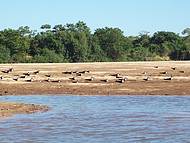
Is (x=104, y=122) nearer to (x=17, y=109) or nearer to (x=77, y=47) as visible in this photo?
(x=17, y=109)

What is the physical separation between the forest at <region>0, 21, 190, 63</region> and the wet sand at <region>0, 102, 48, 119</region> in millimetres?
48944

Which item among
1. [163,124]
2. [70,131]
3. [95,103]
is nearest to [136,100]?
[95,103]

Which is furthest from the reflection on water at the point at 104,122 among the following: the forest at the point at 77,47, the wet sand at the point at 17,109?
the forest at the point at 77,47

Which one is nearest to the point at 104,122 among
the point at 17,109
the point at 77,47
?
the point at 17,109

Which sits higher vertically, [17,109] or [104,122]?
[17,109]

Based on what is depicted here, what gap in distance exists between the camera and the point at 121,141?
1288 centimetres

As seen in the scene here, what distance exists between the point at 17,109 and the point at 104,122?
4018 millimetres

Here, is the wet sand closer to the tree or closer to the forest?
the forest

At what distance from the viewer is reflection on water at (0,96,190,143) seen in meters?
13.4

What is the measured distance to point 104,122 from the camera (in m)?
16.1

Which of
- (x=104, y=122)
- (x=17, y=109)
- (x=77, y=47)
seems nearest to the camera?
(x=104, y=122)

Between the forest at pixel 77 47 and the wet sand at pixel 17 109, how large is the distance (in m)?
48.9

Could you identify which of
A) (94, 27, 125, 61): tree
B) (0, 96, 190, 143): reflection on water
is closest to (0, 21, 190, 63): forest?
(94, 27, 125, 61): tree

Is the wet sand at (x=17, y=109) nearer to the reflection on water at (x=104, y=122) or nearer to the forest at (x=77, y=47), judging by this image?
the reflection on water at (x=104, y=122)
